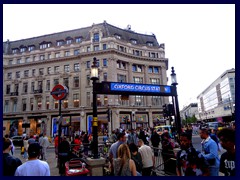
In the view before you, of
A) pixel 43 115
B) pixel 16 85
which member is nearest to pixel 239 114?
pixel 43 115

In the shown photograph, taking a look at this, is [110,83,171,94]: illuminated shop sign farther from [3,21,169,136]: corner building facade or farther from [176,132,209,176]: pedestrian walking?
[3,21,169,136]: corner building facade

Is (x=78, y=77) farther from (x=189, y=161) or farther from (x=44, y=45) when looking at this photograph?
(x=189, y=161)

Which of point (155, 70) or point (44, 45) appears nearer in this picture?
point (155, 70)

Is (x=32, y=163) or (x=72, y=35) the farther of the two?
(x=72, y=35)

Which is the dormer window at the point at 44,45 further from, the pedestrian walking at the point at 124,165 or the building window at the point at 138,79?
the pedestrian walking at the point at 124,165

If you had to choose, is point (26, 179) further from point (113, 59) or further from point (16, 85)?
point (16, 85)

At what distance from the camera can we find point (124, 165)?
4.39 meters

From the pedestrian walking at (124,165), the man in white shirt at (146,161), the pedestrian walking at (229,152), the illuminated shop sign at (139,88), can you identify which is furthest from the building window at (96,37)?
the pedestrian walking at (229,152)

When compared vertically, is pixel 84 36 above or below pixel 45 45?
above

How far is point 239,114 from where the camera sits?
3.35 m

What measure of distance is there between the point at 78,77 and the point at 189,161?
39196 mm

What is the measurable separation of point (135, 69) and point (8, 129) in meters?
34.3

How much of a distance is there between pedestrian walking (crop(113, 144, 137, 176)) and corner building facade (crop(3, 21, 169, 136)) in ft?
104

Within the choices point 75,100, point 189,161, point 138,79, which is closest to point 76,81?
point 75,100
